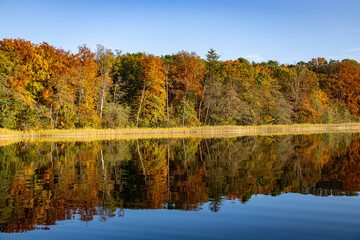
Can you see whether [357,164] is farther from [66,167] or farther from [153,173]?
[66,167]

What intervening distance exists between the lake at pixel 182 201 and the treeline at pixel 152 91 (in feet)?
105

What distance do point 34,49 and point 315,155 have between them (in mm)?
42778

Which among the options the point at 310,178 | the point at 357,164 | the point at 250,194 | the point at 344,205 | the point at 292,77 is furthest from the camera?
the point at 292,77

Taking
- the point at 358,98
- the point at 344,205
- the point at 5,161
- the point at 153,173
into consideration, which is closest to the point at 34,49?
the point at 5,161

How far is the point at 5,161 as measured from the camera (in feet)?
66.3

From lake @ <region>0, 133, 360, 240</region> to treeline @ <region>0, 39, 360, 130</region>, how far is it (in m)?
31.9

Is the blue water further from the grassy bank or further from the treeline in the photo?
the treeline

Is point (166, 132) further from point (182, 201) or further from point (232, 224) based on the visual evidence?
point (232, 224)

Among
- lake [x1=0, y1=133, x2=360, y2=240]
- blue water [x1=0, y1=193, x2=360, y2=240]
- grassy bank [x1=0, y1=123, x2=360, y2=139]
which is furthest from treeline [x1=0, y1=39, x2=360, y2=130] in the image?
blue water [x1=0, y1=193, x2=360, y2=240]

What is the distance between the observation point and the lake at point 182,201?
8.01 m

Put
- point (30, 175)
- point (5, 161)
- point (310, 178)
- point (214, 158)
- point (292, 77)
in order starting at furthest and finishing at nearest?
point (292, 77) → point (214, 158) → point (5, 161) → point (30, 175) → point (310, 178)

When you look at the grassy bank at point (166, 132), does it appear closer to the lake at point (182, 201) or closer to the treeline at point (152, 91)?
the treeline at point (152, 91)

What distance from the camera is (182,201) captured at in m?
10.6

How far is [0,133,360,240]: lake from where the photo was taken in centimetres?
801
